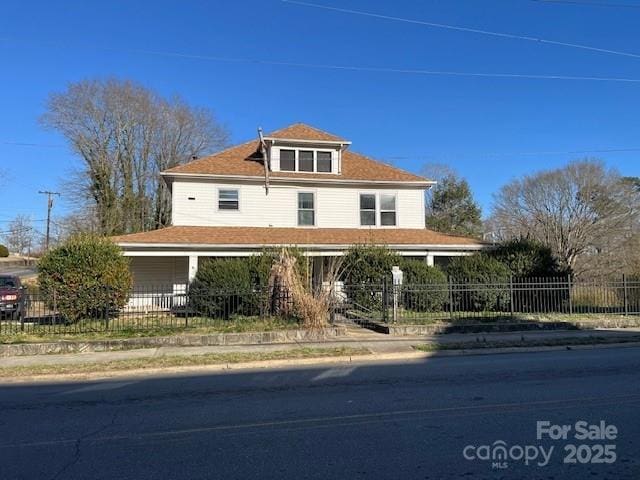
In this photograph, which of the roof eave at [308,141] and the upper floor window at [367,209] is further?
the upper floor window at [367,209]

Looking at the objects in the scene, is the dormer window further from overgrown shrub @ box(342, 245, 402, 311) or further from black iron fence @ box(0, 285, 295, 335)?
black iron fence @ box(0, 285, 295, 335)

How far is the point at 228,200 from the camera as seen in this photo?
75.5 ft

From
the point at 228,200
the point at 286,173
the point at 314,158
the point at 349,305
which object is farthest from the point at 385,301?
the point at 314,158

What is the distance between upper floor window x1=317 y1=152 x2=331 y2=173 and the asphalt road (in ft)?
51.7

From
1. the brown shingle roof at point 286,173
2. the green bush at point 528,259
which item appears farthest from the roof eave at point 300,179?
the green bush at point 528,259

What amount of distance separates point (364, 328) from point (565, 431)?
33.8 ft

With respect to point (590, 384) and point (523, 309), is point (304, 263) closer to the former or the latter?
point (523, 309)

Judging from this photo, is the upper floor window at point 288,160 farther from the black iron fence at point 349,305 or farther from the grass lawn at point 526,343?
the grass lawn at point 526,343

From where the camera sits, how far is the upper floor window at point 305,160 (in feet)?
79.7

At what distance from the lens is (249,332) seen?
13.7 metres

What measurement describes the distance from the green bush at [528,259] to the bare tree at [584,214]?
1929cm

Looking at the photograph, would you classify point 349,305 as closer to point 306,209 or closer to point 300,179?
point 306,209

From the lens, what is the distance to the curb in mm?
9773

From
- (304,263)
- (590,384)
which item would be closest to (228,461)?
(590,384)
